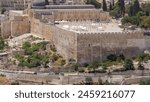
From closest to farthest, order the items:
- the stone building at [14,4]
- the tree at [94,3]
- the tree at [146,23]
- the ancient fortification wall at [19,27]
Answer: the tree at [146,23], the ancient fortification wall at [19,27], the tree at [94,3], the stone building at [14,4]

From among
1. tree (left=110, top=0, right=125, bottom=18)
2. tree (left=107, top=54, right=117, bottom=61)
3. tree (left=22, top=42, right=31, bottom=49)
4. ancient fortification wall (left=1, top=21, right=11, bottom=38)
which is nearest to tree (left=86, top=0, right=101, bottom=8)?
tree (left=110, top=0, right=125, bottom=18)

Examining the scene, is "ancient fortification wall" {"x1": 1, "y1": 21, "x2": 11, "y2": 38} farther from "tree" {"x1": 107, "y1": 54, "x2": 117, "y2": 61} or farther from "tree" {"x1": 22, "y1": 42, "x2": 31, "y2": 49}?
"tree" {"x1": 107, "y1": 54, "x2": 117, "y2": 61}

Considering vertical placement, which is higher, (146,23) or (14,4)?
(146,23)

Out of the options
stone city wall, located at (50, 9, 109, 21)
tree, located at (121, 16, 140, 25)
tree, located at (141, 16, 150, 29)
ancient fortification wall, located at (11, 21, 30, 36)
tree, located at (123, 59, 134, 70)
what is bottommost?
ancient fortification wall, located at (11, 21, 30, 36)

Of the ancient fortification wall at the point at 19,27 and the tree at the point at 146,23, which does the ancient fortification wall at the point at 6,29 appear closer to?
the ancient fortification wall at the point at 19,27

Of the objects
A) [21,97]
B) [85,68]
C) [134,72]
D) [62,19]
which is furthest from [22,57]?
[21,97]

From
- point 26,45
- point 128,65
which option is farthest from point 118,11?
point 128,65

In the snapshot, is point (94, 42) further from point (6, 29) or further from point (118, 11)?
point (118, 11)

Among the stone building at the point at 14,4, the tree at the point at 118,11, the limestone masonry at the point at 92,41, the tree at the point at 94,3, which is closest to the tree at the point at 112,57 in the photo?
the limestone masonry at the point at 92,41

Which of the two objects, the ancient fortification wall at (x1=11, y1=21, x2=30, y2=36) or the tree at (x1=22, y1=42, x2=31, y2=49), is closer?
the tree at (x1=22, y1=42, x2=31, y2=49)
